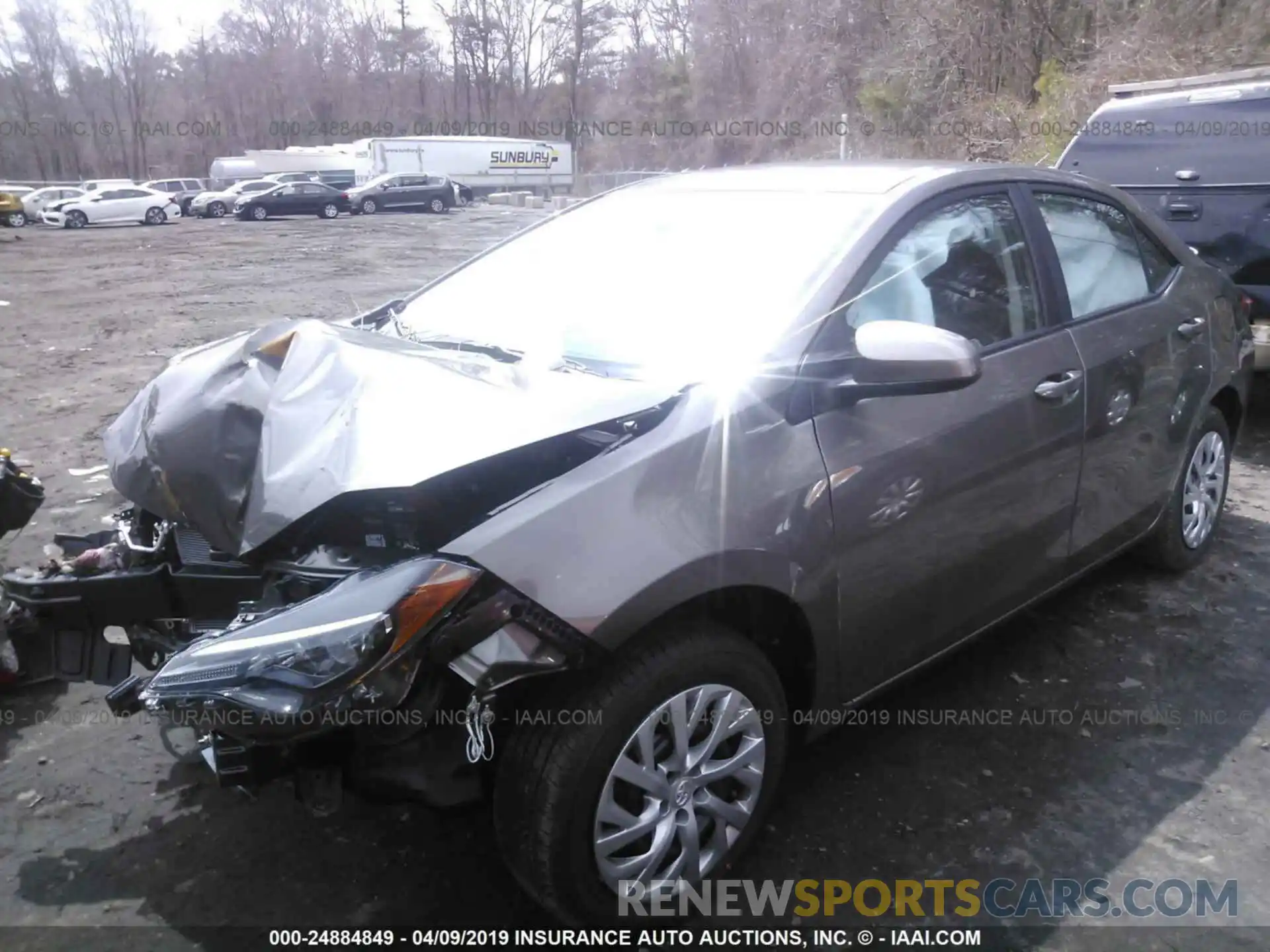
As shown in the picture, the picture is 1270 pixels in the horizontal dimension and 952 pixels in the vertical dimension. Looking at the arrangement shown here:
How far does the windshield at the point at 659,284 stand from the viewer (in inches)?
101

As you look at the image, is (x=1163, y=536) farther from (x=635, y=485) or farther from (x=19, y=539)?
(x=19, y=539)

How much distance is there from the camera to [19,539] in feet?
14.9

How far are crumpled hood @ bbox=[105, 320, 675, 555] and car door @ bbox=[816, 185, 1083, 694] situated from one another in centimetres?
63

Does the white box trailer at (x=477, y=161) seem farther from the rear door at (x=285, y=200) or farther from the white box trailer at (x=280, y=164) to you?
the rear door at (x=285, y=200)

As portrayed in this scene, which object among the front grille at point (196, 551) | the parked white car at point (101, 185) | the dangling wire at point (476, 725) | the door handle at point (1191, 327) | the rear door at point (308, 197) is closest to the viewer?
the dangling wire at point (476, 725)

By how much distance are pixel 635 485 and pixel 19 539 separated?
147 inches

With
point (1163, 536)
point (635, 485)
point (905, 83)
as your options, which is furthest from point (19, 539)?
point (905, 83)

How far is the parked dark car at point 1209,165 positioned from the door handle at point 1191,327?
7.45ft

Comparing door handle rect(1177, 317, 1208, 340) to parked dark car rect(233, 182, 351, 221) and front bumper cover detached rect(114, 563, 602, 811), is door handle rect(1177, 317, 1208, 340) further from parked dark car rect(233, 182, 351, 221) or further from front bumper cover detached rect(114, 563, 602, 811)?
parked dark car rect(233, 182, 351, 221)

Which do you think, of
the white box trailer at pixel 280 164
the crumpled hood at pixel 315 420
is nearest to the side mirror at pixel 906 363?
the crumpled hood at pixel 315 420

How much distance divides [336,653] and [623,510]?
2.12ft

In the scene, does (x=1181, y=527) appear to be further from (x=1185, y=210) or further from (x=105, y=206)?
(x=105, y=206)

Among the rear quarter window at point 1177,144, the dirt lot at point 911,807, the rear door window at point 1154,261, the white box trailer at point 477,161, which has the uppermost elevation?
the white box trailer at point 477,161

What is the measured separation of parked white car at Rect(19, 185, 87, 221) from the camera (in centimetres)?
3259
